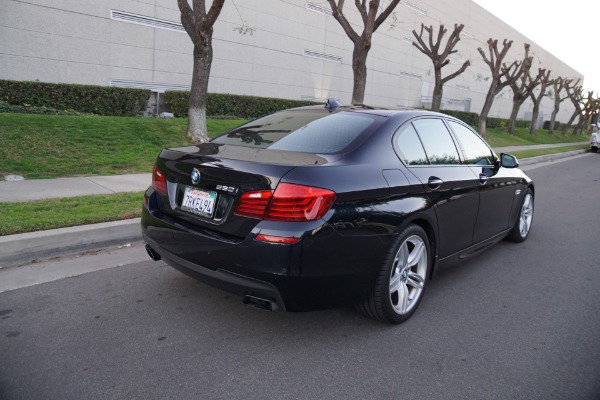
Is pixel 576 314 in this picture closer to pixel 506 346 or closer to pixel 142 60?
pixel 506 346

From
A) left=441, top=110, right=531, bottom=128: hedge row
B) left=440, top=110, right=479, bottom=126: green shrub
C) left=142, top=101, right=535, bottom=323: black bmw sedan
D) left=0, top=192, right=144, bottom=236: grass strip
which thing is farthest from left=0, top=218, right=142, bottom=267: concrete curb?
left=440, top=110, right=479, bottom=126: green shrub

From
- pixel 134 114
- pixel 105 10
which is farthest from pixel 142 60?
pixel 134 114

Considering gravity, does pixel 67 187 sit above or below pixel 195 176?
below

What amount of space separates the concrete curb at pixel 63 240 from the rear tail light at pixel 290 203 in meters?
2.71

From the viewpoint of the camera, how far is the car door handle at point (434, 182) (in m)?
3.62

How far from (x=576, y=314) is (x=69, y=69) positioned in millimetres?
15525

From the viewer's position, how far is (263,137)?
3691 millimetres

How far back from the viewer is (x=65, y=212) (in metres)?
5.34

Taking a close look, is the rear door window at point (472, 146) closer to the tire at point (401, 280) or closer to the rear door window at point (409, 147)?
the rear door window at point (409, 147)

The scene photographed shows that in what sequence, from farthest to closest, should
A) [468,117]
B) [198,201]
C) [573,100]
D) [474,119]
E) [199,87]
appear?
[573,100], [474,119], [468,117], [199,87], [198,201]

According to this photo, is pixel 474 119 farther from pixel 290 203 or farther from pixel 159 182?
pixel 290 203

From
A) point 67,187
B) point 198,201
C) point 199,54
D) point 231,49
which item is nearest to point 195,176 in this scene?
point 198,201

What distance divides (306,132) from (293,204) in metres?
1.02

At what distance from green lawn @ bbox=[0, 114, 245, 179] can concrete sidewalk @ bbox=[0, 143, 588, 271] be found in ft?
2.40
